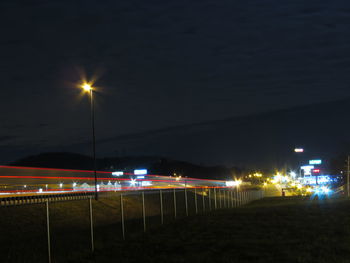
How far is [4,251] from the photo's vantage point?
12.3 m

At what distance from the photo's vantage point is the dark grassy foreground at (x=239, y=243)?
1142cm

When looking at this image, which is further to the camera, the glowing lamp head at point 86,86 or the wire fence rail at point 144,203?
the glowing lamp head at point 86,86

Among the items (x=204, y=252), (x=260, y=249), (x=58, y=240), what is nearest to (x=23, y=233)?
(x=58, y=240)

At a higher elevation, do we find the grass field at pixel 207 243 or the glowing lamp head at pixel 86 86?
the glowing lamp head at pixel 86 86

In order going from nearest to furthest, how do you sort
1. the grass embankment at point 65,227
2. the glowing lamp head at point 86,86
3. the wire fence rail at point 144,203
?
1. the grass embankment at point 65,227
2. the wire fence rail at point 144,203
3. the glowing lamp head at point 86,86

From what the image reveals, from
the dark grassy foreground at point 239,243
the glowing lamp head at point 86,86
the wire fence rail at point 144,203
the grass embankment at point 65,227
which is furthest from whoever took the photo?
the glowing lamp head at point 86,86

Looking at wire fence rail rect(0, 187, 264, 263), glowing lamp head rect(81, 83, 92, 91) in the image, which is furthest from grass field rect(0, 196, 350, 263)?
glowing lamp head rect(81, 83, 92, 91)

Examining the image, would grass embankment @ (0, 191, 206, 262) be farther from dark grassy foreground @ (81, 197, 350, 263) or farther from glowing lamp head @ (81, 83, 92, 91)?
glowing lamp head @ (81, 83, 92, 91)

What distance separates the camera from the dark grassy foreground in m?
11.4

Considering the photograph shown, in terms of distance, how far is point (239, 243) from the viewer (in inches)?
529

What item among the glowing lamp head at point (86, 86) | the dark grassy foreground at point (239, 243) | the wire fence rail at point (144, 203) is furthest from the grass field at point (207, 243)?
the glowing lamp head at point (86, 86)

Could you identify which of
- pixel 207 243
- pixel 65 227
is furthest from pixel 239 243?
pixel 65 227

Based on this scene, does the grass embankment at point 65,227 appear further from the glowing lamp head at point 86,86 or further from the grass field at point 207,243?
the glowing lamp head at point 86,86

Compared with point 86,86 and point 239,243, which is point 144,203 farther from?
point 239,243
